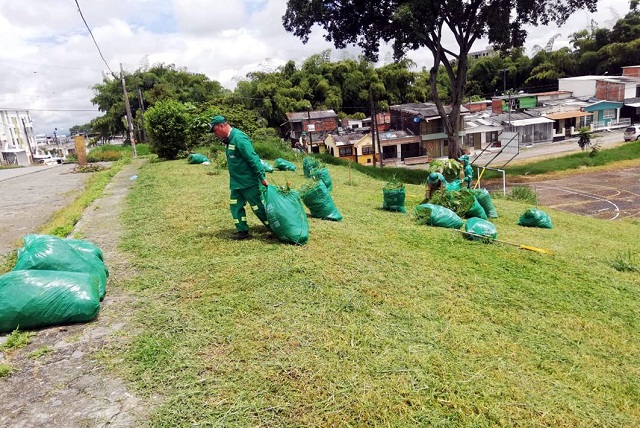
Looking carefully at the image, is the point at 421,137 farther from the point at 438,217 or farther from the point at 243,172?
the point at 243,172

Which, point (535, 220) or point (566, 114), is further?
point (566, 114)

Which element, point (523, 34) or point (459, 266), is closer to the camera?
point (459, 266)

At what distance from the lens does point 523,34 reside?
1902 cm

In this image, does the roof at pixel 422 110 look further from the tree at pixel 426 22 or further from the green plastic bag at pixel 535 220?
the green plastic bag at pixel 535 220

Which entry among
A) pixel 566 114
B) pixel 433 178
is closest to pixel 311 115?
pixel 566 114

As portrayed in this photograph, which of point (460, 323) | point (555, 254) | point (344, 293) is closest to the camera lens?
point (460, 323)

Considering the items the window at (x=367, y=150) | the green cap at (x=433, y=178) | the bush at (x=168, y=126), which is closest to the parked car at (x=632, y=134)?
the window at (x=367, y=150)

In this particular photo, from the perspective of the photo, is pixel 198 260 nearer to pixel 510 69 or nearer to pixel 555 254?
pixel 555 254

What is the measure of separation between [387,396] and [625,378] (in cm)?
189

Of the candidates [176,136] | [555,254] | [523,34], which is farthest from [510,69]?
[555,254]

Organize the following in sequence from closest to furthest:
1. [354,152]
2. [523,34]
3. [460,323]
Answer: [460,323] < [523,34] < [354,152]

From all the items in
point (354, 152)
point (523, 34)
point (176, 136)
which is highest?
point (523, 34)

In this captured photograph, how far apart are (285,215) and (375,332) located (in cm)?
204

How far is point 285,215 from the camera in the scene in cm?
496
